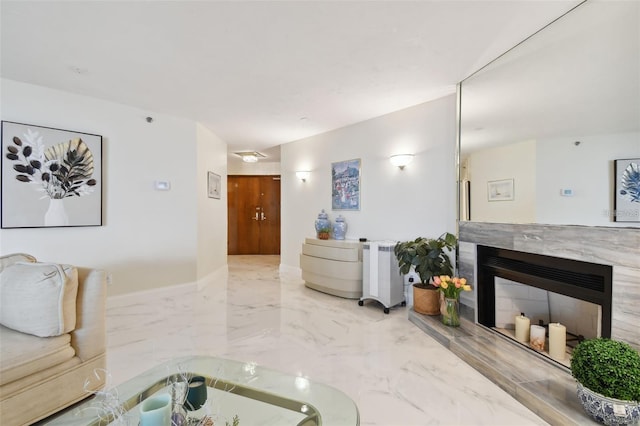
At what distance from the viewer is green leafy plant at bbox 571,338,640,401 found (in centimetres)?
136

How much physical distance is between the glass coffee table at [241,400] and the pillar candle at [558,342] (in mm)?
1713

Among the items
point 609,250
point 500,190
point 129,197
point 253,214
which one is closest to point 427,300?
point 500,190

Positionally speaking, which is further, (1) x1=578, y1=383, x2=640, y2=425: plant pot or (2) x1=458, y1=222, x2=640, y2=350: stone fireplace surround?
(2) x1=458, y1=222, x2=640, y2=350: stone fireplace surround

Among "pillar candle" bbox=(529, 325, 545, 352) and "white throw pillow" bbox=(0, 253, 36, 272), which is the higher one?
"white throw pillow" bbox=(0, 253, 36, 272)

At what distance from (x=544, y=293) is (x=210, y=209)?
4337 millimetres

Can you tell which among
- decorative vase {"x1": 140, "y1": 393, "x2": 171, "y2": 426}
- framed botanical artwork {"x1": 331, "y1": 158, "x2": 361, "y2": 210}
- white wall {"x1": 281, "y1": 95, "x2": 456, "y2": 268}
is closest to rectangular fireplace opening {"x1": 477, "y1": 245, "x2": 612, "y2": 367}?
white wall {"x1": 281, "y1": 95, "x2": 456, "y2": 268}

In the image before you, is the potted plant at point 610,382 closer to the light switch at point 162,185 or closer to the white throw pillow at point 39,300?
the white throw pillow at point 39,300

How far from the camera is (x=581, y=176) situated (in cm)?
184

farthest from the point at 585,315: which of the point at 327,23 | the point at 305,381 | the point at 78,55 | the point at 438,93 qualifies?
the point at 78,55

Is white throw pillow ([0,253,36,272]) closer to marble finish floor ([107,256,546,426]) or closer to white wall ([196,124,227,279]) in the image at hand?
marble finish floor ([107,256,546,426])

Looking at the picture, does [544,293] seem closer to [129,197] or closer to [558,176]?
[558,176]

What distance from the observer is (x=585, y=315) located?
2.13 meters

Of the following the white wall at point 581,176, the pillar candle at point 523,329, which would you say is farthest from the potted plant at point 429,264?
the white wall at point 581,176

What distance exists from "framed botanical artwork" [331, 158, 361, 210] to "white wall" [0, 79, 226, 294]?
202 cm
